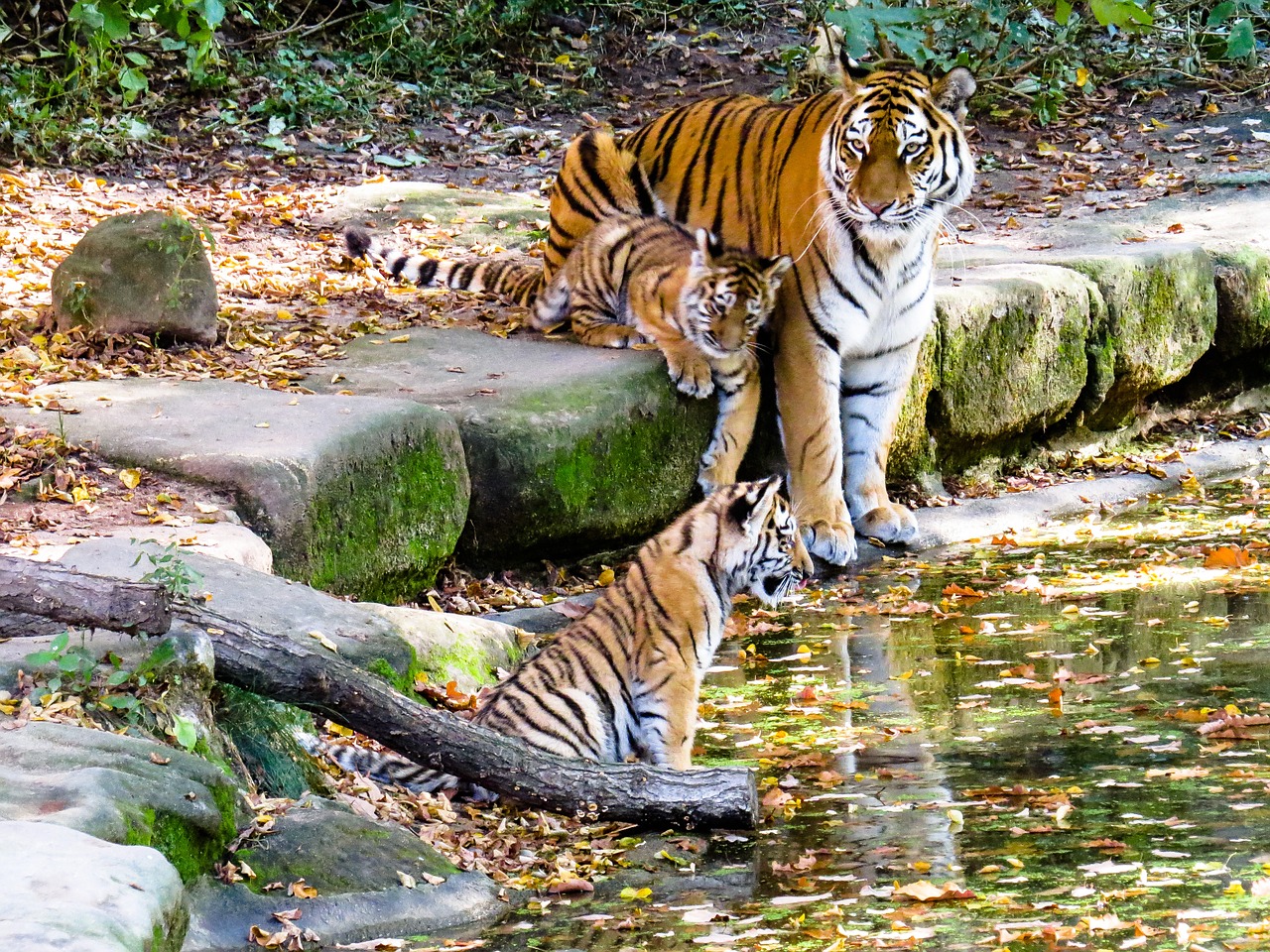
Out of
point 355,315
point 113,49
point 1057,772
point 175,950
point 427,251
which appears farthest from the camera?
point 113,49

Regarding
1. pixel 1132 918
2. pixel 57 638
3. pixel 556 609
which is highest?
pixel 57 638

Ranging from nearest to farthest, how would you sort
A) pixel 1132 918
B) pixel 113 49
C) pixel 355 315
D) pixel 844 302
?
1. pixel 1132 918
2. pixel 844 302
3. pixel 355 315
4. pixel 113 49

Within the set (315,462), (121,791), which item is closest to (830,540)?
(315,462)

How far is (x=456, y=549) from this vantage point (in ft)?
20.2

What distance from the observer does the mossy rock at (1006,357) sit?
25.3ft

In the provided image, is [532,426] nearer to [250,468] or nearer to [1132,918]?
[250,468]

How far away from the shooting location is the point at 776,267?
6.59 metres

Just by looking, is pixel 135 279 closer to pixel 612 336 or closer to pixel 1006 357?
pixel 612 336

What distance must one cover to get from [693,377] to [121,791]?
12.7ft

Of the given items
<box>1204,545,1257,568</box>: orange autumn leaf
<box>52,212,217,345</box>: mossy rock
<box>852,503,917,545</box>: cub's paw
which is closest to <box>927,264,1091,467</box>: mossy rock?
<box>852,503,917,545</box>: cub's paw

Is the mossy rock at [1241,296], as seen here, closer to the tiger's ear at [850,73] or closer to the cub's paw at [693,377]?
the tiger's ear at [850,73]

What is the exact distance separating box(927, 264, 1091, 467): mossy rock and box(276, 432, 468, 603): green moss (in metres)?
2.77

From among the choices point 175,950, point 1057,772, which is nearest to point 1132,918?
point 1057,772

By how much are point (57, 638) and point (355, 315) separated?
4185 millimetres
